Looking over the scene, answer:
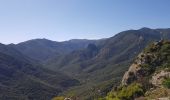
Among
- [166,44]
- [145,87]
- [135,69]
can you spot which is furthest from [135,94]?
[166,44]

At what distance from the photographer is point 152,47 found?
464 ft

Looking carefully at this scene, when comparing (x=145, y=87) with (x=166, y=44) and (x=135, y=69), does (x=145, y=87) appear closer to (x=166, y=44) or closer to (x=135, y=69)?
(x=135, y=69)

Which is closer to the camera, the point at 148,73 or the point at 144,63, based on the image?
the point at 148,73

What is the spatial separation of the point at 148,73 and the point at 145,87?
33923 millimetres

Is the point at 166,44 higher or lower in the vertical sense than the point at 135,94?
higher

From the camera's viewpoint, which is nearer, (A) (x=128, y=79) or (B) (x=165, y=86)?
(B) (x=165, y=86)

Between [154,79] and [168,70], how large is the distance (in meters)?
5.82

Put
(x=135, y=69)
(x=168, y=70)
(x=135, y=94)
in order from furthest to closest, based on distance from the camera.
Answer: (x=135, y=69) → (x=168, y=70) → (x=135, y=94)

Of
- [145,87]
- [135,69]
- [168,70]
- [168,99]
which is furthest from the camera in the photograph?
[135,69]

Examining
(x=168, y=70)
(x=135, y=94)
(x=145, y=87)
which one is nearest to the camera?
(x=135, y=94)

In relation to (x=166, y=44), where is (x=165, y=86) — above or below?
below

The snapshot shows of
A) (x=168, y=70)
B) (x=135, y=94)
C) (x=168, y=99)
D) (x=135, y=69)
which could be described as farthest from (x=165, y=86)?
(x=135, y=69)

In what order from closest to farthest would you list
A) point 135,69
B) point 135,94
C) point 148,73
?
1. point 135,94
2. point 148,73
3. point 135,69

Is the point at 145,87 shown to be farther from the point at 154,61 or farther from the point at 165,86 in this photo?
the point at 154,61
